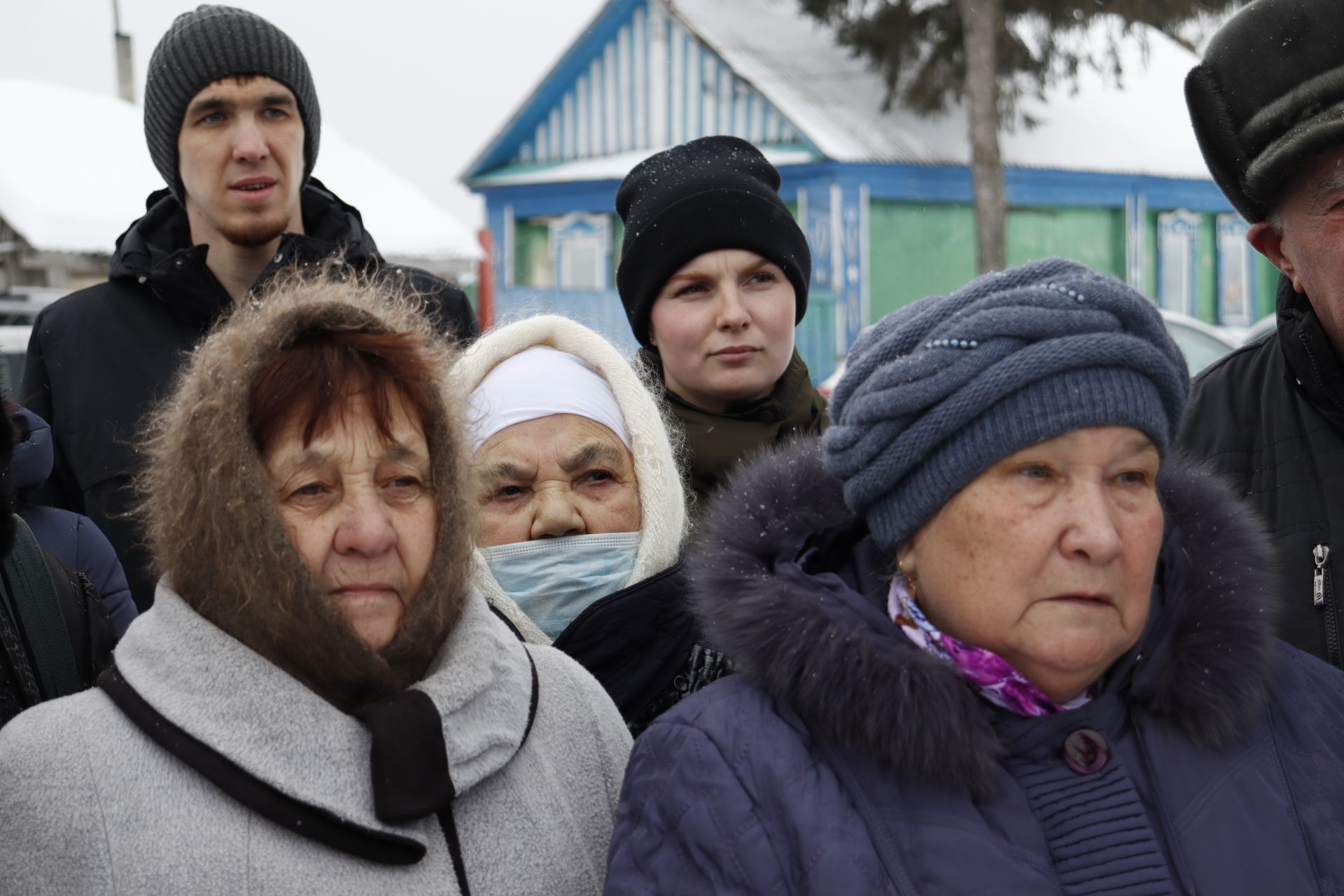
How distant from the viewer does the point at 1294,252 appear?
2.45 meters

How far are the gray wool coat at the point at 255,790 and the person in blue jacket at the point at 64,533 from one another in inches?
42.7

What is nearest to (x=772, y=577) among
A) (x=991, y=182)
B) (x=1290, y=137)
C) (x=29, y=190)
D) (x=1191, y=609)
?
(x=1191, y=609)

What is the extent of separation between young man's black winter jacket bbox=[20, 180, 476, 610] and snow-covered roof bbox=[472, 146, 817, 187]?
1605 cm

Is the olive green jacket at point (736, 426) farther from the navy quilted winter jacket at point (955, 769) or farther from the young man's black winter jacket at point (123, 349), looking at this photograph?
the navy quilted winter jacket at point (955, 769)

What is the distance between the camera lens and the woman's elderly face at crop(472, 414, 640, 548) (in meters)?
2.59

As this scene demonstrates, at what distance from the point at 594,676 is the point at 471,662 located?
1.35 ft

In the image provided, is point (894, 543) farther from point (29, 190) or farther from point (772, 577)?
point (29, 190)

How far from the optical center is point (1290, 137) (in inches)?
91.0

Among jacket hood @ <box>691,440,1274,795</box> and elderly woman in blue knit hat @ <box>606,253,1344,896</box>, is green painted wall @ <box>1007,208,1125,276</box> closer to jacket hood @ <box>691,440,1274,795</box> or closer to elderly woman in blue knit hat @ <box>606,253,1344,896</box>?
jacket hood @ <box>691,440,1274,795</box>

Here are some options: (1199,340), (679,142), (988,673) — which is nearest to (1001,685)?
(988,673)

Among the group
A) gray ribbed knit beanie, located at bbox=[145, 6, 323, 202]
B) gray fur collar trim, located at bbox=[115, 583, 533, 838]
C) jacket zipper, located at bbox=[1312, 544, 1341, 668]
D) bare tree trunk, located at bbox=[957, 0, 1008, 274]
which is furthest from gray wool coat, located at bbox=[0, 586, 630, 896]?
bare tree trunk, located at bbox=[957, 0, 1008, 274]

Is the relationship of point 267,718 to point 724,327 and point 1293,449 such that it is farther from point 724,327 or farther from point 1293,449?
point 1293,449

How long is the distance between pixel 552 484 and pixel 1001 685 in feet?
3.53

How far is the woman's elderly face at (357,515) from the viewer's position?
1908 mm
